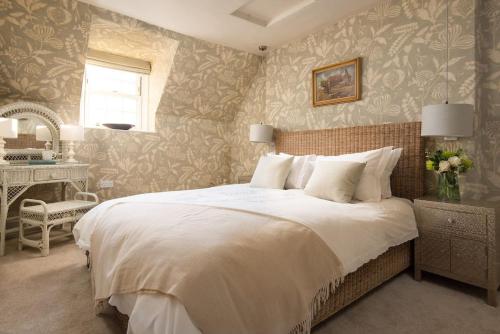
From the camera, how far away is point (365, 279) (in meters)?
1.86

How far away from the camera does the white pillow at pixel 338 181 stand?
229 cm

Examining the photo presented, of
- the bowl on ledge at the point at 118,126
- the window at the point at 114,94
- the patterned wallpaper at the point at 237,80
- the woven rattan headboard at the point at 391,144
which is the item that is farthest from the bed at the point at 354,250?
the window at the point at 114,94

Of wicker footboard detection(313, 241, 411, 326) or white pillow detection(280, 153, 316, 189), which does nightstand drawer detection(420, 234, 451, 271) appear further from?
white pillow detection(280, 153, 316, 189)

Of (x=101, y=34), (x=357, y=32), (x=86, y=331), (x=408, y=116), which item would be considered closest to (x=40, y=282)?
(x=86, y=331)

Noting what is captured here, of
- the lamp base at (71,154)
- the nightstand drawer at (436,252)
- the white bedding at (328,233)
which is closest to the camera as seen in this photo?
the white bedding at (328,233)

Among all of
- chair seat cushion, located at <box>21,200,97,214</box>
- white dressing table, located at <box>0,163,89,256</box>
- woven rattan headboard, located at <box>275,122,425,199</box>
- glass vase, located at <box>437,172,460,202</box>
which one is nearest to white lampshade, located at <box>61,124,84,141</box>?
white dressing table, located at <box>0,163,89,256</box>

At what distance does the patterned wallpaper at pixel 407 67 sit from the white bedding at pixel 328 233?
0.87 m

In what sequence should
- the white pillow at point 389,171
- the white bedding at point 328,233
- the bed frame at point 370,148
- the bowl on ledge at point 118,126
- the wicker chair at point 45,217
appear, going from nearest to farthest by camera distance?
the white bedding at point 328,233 → the bed frame at point 370,148 → the white pillow at point 389,171 → the wicker chair at point 45,217 → the bowl on ledge at point 118,126

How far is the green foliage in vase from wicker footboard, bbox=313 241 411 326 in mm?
639

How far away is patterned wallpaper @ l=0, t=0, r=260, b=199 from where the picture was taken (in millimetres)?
2939

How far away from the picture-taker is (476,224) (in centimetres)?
192

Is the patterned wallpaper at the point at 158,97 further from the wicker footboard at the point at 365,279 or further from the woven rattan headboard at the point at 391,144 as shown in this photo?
the wicker footboard at the point at 365,279

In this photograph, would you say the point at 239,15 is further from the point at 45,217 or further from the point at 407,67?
the point at 45,217

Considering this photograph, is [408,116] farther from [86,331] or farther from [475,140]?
[86,331]
